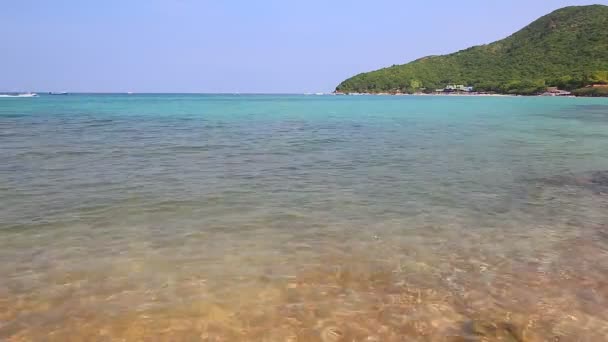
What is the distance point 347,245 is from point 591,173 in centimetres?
1043

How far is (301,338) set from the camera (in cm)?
433

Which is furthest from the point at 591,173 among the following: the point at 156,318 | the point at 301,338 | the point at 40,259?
the point at 40,259

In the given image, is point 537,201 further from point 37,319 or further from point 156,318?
point 37,319

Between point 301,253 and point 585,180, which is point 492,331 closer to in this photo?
point 301,253

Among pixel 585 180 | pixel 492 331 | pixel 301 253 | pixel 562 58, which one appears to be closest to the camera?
pixel 492 331

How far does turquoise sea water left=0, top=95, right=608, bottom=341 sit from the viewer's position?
15.1 ft

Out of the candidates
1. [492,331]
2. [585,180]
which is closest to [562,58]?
[585,180]

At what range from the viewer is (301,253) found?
6488mm

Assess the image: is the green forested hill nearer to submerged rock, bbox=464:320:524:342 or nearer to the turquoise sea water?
the turquoise sea water

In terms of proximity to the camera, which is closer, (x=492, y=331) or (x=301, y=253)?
(x=492, y=331)

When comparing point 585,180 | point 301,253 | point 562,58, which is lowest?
point 585,180

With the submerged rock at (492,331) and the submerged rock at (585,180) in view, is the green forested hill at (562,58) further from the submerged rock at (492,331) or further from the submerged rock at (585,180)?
the submerged rock at (492,331)

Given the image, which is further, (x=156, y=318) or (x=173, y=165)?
(x=173, y=165)

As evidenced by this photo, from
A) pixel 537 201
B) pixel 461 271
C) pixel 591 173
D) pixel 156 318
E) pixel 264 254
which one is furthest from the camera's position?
pixel 591 173
